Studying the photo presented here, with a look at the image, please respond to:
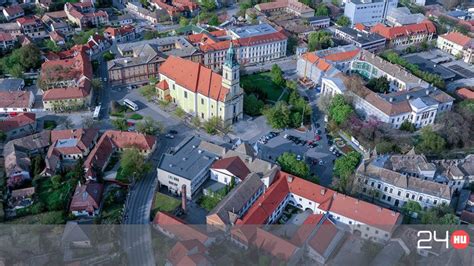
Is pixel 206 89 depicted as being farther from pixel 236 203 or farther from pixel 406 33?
pixel 406 33

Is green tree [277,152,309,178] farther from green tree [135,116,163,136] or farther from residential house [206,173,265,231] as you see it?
green tree [135,116,163,136]

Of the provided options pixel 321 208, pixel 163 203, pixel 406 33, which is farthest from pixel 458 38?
pixel 163 203

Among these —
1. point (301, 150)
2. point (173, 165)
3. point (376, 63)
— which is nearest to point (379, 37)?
point (376, 63)

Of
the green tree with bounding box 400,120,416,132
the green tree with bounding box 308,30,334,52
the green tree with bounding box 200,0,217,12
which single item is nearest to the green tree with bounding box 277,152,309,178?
the green tree with bounding box 400,120,416,132

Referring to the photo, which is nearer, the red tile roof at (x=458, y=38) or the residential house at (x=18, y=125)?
the residential house at (x=18, y=125)

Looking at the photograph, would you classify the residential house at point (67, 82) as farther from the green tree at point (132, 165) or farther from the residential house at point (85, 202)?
the residential house at point (85, 202)

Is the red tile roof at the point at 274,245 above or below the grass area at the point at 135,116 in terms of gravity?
above

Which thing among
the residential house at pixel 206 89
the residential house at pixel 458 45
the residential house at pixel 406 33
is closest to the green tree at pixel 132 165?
the residential house at pixel 206 89
